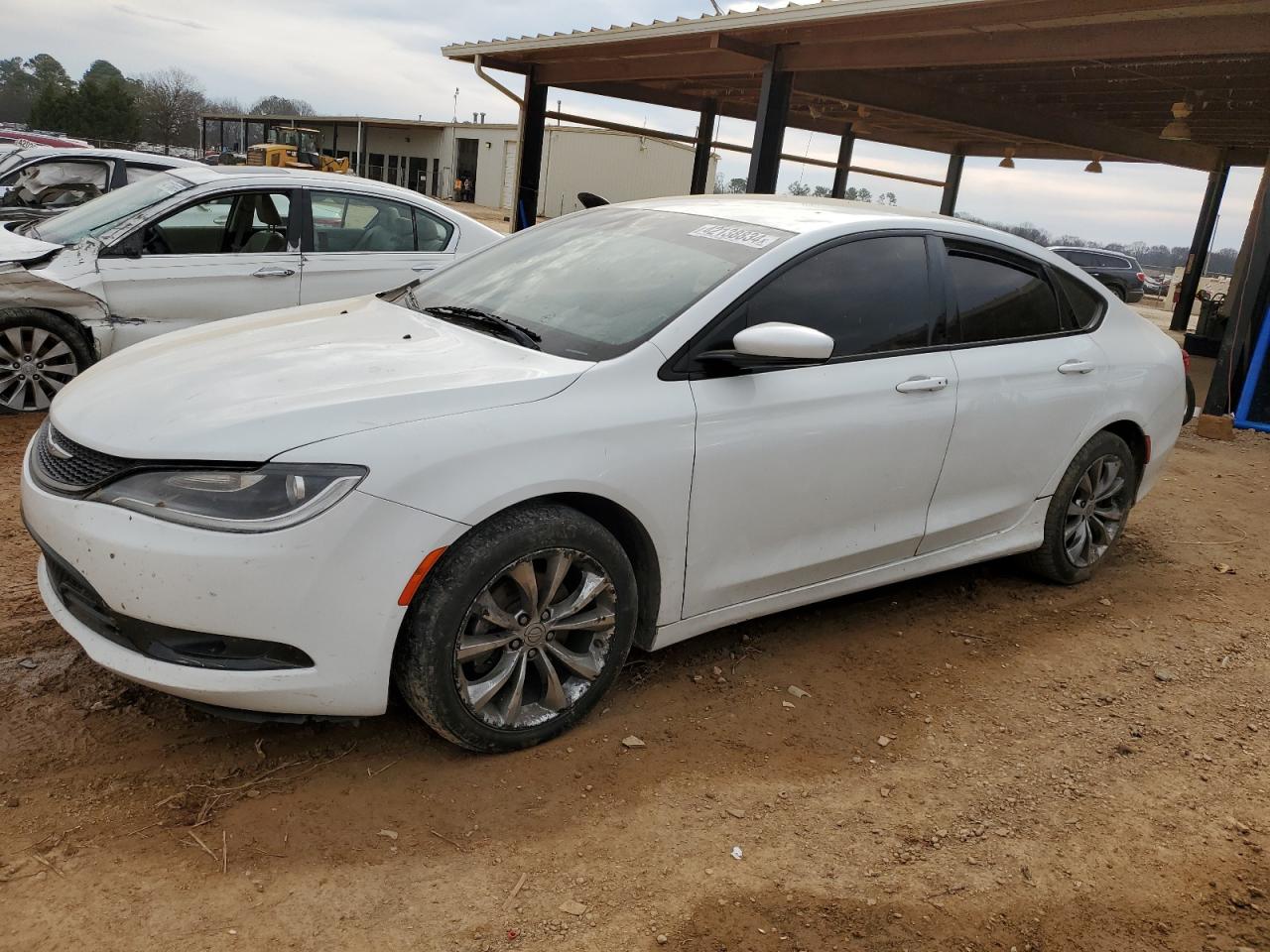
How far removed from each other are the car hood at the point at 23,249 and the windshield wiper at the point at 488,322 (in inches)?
149

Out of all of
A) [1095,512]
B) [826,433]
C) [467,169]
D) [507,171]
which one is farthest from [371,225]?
[467,169]

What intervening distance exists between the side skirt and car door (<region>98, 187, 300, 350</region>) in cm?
449

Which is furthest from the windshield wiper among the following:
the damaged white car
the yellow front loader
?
the yellow front loader

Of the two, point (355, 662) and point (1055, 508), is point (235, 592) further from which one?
point (1055, 508)

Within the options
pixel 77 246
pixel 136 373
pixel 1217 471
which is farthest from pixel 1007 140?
pixel 136 373

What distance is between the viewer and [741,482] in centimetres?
321

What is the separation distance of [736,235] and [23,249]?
16.5 ft

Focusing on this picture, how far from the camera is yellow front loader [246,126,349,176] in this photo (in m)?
38.3

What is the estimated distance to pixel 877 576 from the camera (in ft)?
12.6

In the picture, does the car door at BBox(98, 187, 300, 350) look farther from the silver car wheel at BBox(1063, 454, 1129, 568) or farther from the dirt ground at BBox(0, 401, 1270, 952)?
the silver car wheel at BBox(1063, 454, 1129, 568)

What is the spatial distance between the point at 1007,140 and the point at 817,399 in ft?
56.2

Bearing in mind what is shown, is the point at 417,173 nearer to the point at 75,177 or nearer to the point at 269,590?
the point at 75,177

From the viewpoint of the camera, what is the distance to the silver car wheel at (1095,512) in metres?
4.58

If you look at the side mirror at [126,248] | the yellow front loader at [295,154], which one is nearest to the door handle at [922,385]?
the side mirror at [126,248]
